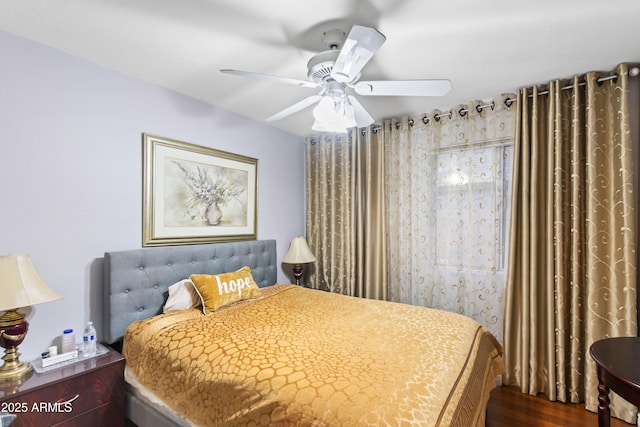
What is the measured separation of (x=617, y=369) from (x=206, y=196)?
2795mm

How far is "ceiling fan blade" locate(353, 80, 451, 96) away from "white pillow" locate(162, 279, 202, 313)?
1866 millimetres

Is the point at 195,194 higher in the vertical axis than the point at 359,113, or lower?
lower

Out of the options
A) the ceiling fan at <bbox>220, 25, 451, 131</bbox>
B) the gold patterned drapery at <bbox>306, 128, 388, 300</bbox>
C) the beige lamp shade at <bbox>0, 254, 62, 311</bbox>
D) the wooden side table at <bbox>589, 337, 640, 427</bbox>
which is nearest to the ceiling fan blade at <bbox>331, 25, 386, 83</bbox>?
the ceiling fan at <bbox>220, 25, 451, 131</bbox>

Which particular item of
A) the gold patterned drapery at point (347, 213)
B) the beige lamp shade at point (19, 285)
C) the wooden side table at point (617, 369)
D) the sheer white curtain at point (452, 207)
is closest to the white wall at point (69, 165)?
the beige lamp shade at point (19, 285)

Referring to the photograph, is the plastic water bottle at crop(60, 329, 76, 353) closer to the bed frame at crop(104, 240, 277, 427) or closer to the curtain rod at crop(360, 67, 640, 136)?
the bed frame at crop(104, 240, 277, 427)

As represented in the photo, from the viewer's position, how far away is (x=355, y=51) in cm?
135

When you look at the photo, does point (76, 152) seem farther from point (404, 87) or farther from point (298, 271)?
point (298, 271)

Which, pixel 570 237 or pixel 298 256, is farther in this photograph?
pixel 298 256

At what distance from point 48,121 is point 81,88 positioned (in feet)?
1.01

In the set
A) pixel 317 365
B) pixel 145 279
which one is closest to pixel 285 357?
pixel 317 365

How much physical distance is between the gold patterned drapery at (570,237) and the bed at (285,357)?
58 centimetres

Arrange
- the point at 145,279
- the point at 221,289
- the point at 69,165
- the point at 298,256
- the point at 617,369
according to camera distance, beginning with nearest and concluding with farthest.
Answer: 1. the point at 617,369
2. the point at 69,165
3. the point at 145,279
4. the point at 221,289
5. the point at 298,256

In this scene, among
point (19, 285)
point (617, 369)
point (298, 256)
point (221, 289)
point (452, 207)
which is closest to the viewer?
point (617, 369)

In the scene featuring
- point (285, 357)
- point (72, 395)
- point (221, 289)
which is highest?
point (221, 289)
